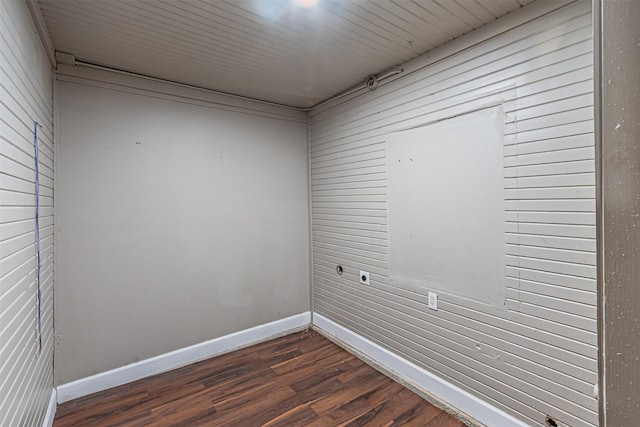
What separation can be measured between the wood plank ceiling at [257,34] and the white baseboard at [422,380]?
2.31m

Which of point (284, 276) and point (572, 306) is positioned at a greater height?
point (572, 306)

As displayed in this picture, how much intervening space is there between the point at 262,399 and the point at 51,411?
1342 millimetres

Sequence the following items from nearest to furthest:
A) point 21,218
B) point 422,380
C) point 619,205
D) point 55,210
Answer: point 619,205, point 21,218, point 55,210, point 422,380

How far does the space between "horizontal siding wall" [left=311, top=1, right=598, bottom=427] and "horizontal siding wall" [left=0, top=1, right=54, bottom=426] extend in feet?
7.19

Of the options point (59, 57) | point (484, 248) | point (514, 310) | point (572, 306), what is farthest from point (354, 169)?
point (59, 57)

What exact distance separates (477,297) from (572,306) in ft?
1.57

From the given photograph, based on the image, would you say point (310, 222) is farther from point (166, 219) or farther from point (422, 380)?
point (422, 380)

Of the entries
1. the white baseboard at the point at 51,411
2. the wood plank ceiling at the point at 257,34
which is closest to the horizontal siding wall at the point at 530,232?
the wood plank ceiling at the point at 257,34

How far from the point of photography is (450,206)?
6.66ft

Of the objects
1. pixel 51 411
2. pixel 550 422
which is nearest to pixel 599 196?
pixel 550 422

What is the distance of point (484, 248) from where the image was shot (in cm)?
186

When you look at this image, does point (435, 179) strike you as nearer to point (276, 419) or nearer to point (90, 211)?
point (276, 419)

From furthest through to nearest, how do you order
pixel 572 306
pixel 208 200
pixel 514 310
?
pixel 208 200
pixel 514 310
pixel 572 306

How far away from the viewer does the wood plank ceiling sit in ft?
5.22
